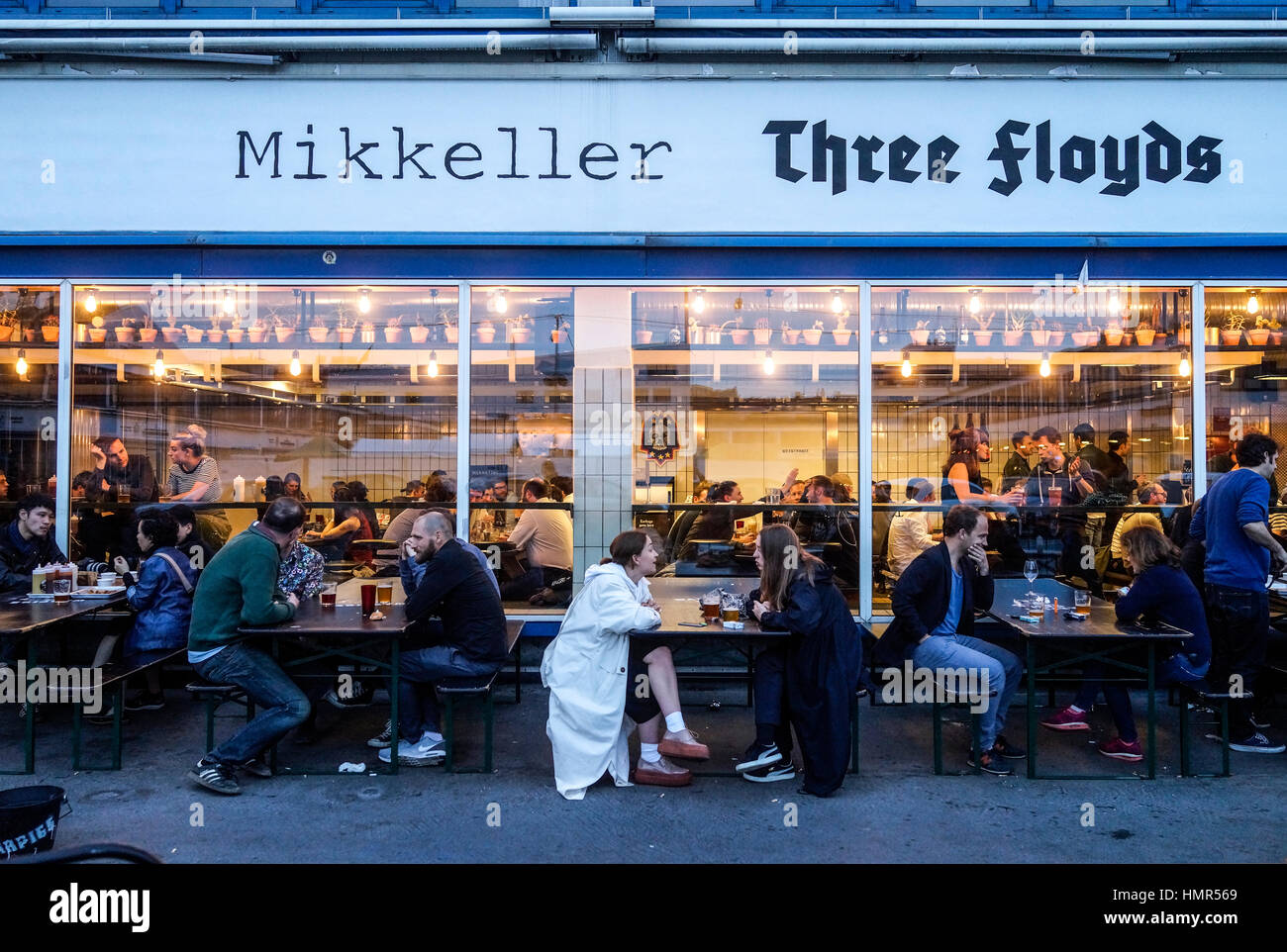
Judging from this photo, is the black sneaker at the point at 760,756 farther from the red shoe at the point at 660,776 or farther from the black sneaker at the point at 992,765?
the black sneaker at the point at 992,765

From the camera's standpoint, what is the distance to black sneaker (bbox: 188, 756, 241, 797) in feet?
15.6

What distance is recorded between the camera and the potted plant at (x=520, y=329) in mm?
7523

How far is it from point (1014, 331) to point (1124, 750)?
429cm

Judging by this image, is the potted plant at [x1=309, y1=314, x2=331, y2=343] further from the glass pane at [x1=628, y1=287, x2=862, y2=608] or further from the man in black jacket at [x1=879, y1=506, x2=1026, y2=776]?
the man in black jacket at [x1=879, y1=506, x2=1026, y2=776]

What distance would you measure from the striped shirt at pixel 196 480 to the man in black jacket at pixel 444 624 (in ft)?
11.3

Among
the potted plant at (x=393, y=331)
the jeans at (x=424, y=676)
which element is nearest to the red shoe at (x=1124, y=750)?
the jeans at (x=424, y=676)

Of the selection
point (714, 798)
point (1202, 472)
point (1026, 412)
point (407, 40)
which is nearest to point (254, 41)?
point (407, 40)

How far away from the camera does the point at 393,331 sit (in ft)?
26.1

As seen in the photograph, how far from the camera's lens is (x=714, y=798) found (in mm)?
4777

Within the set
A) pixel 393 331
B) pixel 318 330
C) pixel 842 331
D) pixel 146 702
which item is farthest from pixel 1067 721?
pixel 318 330

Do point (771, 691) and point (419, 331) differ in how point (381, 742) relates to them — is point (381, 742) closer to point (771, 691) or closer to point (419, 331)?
point (771, 691)

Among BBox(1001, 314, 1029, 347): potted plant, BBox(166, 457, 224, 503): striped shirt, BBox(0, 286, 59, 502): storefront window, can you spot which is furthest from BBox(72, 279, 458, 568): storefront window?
BBox(1001, 314, 1029, 347): potted plant

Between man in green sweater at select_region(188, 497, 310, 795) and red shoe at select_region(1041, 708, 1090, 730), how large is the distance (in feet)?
16.0

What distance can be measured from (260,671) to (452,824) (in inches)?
59.0
